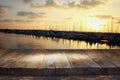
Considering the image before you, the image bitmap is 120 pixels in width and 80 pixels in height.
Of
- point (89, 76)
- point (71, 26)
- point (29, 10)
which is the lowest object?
point (89, 76)

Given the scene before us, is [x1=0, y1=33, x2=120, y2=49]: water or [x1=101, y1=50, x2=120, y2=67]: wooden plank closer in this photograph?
[x1=101, y1=50, x2=120, y2=67]: wooden plank

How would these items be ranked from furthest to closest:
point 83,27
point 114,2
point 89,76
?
point 83,27, point 114,2, point 89,76

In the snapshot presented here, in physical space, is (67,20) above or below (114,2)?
below

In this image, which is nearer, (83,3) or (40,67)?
(40,67)

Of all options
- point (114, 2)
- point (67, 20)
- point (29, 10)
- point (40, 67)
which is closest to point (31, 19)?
point (29, 10)

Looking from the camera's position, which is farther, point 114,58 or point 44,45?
point 44,45

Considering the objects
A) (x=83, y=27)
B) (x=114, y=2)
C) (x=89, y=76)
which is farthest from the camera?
(x=83, y=27)

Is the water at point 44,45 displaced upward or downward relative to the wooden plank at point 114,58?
downward

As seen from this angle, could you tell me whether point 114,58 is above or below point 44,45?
above

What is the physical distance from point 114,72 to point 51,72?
72cm

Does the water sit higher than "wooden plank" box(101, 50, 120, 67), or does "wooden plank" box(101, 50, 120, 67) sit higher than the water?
"wooden plank" box(101, 50, 120, 67)

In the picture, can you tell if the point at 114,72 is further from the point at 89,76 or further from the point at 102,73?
the point at 89,76

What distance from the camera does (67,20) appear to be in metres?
6.63

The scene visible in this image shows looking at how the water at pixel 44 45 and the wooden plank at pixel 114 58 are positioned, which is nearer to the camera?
the wooden plank at pixel 114 58
